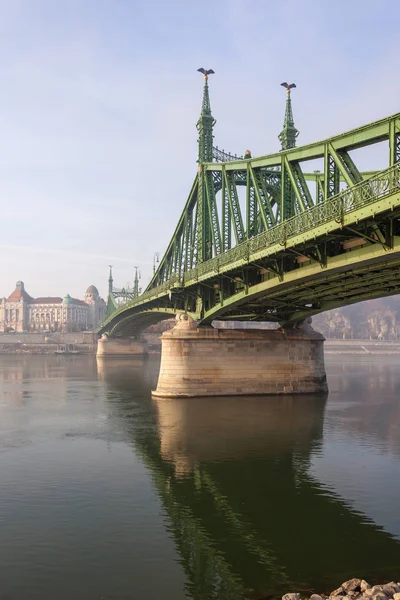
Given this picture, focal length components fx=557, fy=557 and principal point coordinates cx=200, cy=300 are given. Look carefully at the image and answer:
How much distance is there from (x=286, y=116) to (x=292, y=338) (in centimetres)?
2308

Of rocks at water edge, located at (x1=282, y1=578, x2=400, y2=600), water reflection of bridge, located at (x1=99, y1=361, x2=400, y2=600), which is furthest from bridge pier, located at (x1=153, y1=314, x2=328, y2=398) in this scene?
rocks at water edge, located at (x1=282, y1=578, x2=400, y2=600)

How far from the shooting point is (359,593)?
1216 centimetres

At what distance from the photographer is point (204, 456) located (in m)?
27.8

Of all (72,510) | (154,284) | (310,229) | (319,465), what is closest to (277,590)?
(72,510)

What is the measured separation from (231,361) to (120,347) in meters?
84.6

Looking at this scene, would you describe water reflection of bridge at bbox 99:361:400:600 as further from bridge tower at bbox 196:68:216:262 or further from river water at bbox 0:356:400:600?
bridge tower at bbox 196:68:216:262

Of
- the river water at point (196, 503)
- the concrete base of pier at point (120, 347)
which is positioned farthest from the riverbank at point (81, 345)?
the river water at point (196, 503)

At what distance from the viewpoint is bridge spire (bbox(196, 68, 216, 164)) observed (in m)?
57.5

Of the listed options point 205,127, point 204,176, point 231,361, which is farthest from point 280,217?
point 205,127

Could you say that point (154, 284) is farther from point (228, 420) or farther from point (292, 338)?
point (228, 420)

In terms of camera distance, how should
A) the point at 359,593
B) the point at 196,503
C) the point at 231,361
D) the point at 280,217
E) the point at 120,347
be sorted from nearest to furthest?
the point at 359,593, the point at 196,503, the point at 280,217, the point at 231,361, the point at 120,347

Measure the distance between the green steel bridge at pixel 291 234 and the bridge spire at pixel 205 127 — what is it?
0.36 feet

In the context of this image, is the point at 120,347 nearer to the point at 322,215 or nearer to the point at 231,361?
the point at 231,361

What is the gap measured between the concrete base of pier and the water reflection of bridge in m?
90.5
